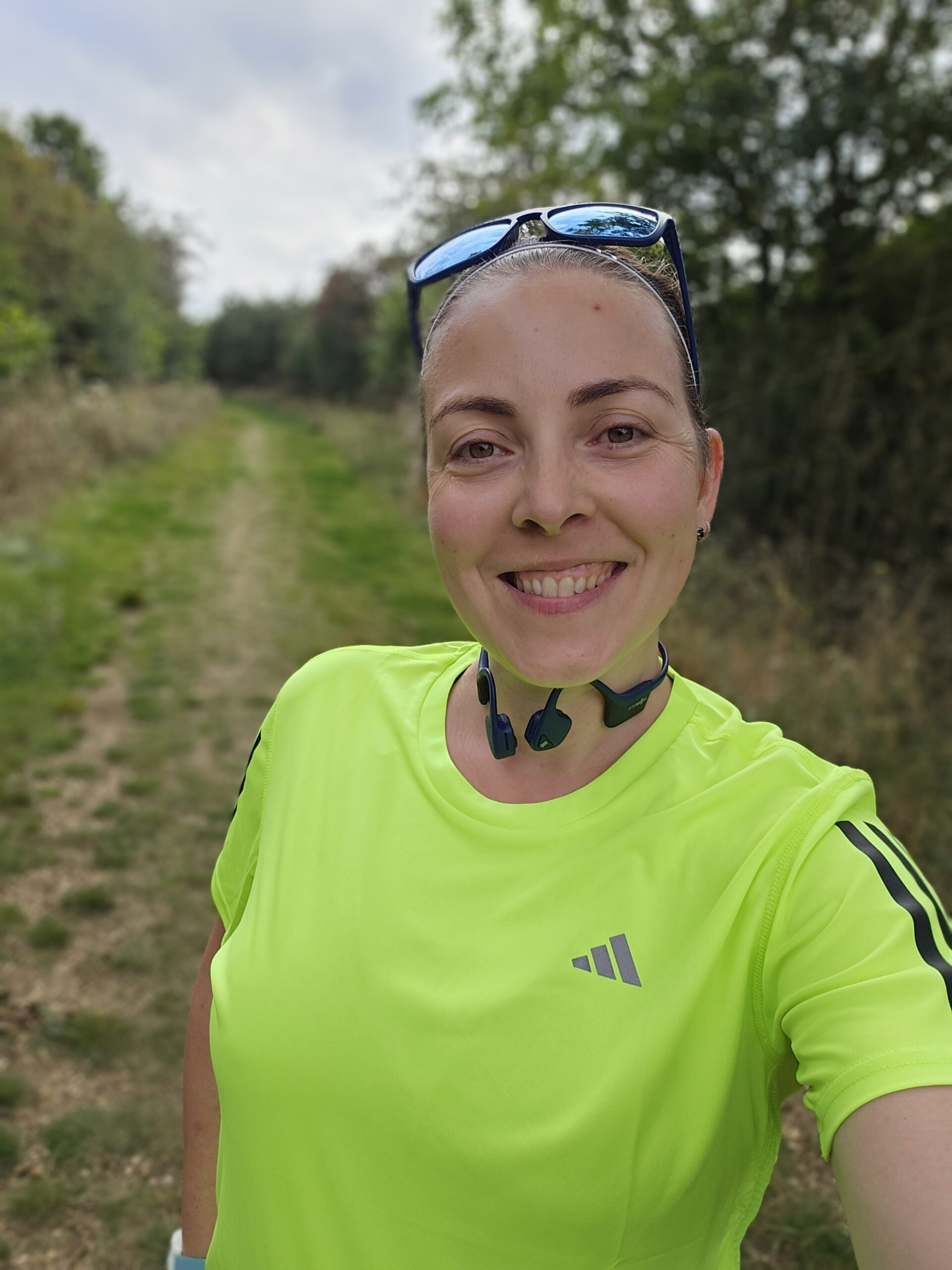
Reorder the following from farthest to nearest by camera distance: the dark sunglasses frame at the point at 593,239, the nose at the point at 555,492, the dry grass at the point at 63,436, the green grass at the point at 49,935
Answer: the dry grass at the point at 63,436, the green grass at the point at 49,935, the dark sunglasses frame at the point at 593,239, the nose at the point at 555,492

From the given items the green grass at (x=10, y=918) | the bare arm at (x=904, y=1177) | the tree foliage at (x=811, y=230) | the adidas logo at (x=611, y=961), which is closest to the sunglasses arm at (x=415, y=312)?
the adidas logo at (x=611, y=961)

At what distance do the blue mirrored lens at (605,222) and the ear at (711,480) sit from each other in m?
0.30

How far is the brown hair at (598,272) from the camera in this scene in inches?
46.7

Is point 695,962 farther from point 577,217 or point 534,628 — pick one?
point 577,217

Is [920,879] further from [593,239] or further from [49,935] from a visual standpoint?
[49,935]

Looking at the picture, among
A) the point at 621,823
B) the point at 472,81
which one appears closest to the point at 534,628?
the point at 621,823

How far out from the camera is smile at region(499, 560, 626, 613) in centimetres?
117

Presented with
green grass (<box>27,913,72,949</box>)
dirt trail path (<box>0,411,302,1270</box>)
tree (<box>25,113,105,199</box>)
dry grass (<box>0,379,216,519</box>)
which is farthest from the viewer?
tree (<box>25,113,105,199</box>)

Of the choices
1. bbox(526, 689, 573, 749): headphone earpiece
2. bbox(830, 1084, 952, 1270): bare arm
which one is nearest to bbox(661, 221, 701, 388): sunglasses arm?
bbox(526, 689, 573, 749): headphone earpiece

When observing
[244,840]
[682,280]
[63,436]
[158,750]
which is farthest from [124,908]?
[63,436]

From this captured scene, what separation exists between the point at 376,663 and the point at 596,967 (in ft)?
2.16

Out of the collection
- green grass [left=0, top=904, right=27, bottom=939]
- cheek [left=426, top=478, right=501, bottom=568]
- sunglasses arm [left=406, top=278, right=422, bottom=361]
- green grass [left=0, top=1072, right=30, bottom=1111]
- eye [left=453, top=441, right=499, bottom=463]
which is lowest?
green grass [left=0, top=1072, right=30, bottom=1111]

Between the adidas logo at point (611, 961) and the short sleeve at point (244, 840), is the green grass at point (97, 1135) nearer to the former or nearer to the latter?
the short sleeve at point (244, 840)

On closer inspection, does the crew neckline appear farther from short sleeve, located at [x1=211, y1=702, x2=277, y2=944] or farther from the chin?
short sleeve, located at [x1=211, y1=702, x2=277, y2=944]
